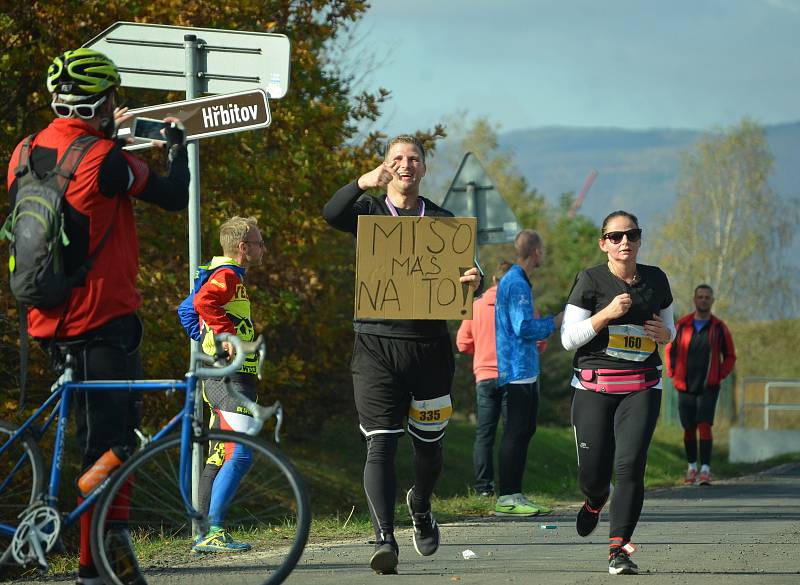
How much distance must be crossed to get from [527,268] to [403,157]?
12.2ft

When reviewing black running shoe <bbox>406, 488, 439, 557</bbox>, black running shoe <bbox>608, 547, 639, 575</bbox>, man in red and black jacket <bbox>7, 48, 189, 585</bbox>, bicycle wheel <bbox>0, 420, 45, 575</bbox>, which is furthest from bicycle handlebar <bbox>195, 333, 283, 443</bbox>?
black running shoe <bbox>608, 547, 639, 575</bbox>

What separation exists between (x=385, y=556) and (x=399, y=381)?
891mm

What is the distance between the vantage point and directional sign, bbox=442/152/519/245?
13.6 metres

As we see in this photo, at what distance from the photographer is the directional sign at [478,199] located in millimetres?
13609

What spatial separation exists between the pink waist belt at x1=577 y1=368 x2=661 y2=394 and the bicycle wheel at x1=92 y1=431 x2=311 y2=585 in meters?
1.92

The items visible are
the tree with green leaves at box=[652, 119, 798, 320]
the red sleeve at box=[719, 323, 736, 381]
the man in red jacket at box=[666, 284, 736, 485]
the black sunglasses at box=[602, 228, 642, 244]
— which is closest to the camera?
the black sunglasses at box=[602, 228, 642, 244]

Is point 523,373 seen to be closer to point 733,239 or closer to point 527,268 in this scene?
point 527,268

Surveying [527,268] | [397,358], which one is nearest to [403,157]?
[397,358]

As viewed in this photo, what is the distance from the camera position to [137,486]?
595 cm

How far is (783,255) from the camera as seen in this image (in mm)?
72375

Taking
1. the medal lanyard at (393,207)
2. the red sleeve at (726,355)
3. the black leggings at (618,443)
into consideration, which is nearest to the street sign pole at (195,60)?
the medal lanyard at (393,207)

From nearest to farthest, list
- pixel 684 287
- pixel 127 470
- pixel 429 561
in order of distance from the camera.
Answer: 1. pixel 127 470
2. pixel 429 561
3. pixel 684 287

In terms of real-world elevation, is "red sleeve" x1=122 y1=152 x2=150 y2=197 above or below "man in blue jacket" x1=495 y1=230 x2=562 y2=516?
above

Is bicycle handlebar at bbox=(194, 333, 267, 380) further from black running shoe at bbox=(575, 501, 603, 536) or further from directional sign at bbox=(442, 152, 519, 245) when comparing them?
directional sign at bbox=(442, 152, 519, 245)
